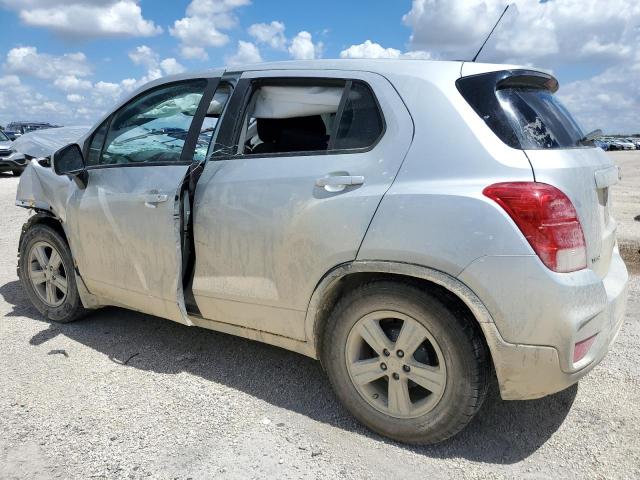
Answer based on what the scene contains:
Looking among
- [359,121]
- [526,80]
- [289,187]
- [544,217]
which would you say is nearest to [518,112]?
[526,80]

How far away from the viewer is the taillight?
218 centimetres

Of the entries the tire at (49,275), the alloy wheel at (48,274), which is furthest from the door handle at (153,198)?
the alloy wheel at (48,274)

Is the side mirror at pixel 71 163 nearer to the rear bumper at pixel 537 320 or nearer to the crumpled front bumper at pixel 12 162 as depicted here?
the rear bumper at pixel 537 320

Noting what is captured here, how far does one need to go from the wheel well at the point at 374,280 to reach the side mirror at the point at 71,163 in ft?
6.89

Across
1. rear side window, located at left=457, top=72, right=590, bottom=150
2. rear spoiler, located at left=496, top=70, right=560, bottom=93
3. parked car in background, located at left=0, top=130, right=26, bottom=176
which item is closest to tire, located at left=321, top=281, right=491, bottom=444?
rear side window, located at left=457, top=72, right=590, bottom=150

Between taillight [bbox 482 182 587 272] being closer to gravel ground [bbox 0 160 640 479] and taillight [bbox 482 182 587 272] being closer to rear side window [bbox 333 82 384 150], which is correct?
rear side window [bbox 333 82 384 150]

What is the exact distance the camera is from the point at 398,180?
2455 mm

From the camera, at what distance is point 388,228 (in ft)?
7.97

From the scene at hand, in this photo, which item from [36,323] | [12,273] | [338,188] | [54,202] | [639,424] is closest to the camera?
[338,188]

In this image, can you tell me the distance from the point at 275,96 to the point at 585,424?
2.48 metres

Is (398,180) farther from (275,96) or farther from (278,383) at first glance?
(278,383)

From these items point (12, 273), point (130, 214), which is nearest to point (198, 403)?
point (130, 214)

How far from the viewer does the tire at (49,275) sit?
413cm

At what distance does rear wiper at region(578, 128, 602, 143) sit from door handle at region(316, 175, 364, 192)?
1.17 metres
